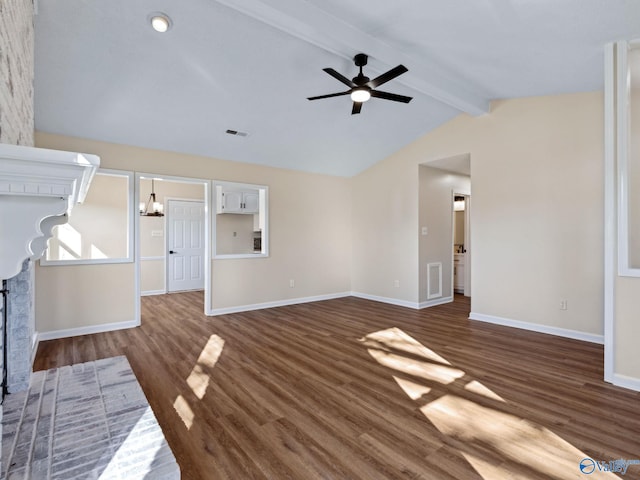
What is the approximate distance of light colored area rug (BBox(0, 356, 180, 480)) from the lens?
4.92 ft

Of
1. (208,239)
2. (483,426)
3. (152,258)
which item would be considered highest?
(208,239)

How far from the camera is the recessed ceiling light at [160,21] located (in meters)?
2.67

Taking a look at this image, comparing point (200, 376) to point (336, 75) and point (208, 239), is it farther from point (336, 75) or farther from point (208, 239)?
point (336, 75)

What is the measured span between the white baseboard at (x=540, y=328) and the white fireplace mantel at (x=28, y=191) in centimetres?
505

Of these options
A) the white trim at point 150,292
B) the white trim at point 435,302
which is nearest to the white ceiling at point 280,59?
the white trim at point 435,302

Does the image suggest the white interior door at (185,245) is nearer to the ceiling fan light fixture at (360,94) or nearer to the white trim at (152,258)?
the white trim at (152,258)

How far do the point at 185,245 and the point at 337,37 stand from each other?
19.6 feet

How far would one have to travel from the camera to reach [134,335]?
167 inches

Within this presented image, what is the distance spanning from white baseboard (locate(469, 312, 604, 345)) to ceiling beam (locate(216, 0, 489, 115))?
3.05m

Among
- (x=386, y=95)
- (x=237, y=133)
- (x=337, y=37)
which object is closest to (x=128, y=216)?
(x=237, y=133)

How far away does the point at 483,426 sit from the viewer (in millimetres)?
2215

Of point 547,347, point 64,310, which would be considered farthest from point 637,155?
point 64,310

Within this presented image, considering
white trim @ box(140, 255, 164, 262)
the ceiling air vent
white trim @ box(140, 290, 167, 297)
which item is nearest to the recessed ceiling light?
the ceiling air vent

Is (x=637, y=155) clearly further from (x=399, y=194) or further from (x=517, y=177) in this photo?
(x=399, y=194)
